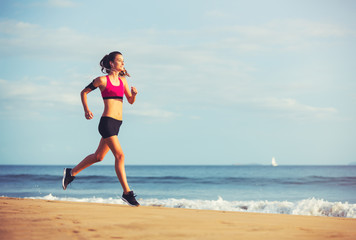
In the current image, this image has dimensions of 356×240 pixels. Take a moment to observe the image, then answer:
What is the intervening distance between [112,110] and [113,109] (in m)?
0.02

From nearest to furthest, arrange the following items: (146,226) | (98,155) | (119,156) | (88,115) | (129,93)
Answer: (146,226), (88,115), (119,156), (98,155), (129,93)

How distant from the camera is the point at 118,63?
6.17 metres

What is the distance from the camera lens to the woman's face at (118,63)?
6.16 meters

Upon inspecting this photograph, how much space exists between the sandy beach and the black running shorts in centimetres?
121

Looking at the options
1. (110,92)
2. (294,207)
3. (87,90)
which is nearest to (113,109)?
(110,92)

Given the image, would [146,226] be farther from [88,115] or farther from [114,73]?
[114,73]

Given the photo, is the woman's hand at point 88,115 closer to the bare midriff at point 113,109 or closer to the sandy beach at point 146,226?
the bare midriff at point 113,109

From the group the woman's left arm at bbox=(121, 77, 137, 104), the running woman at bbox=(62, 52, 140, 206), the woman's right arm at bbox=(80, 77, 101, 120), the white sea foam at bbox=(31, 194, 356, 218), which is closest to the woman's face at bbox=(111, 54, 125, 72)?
the running woman at bbox=(62, 52, 140, 206)

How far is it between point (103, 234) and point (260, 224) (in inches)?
67.3

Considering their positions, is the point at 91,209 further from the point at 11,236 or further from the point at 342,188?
the point at 342,188

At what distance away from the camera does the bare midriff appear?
5.91 metres

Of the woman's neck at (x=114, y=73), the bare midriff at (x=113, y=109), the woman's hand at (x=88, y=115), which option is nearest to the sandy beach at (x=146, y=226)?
the woman's hand at (x=88, y=115)

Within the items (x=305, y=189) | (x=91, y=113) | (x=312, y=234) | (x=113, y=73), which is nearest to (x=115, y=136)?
(x=91, y=113)

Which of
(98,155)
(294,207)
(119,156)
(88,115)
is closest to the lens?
(88,115)
